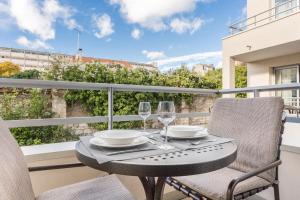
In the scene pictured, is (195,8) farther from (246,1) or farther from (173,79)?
(173,79)

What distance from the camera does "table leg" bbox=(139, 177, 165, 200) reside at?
3.91 feet

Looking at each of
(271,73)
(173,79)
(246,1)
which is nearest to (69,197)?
(173,79)

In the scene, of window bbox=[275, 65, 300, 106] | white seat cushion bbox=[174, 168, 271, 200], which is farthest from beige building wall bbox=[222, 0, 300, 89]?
white seat cushion bbox=[174, 168, 271, 200]

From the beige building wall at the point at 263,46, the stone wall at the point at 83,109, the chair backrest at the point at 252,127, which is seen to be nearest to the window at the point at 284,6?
the beige building wall at the point at 263,46

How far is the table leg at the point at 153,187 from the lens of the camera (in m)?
1.19

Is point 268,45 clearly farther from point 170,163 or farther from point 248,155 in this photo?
point 170,163

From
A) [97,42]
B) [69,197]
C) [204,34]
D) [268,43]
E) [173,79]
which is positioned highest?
[204,34]

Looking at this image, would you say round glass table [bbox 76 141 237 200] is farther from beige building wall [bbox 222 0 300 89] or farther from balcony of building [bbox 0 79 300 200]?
beige building wall [bbox 222 0 300 89]

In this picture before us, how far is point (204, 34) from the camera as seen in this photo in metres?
13.2

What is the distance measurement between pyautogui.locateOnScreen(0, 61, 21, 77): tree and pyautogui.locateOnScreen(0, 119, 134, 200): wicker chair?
5.70 m

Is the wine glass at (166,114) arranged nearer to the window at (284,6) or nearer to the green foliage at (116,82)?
the green foliage at (116,82)

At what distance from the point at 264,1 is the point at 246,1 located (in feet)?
2.78

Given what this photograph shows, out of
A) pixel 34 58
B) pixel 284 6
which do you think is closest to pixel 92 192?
pixel 34 58

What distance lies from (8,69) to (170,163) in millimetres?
6702
